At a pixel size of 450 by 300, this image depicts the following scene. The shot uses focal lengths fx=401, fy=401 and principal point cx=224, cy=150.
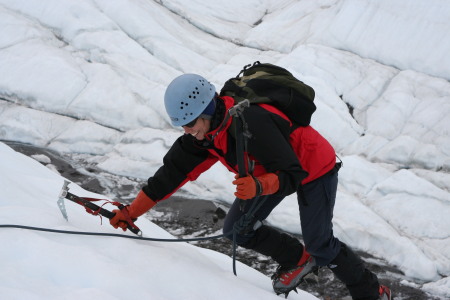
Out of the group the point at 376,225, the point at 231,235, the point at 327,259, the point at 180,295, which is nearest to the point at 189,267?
the point at 180,295

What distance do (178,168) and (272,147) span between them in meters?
0.83

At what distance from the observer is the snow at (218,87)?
3.06 meters

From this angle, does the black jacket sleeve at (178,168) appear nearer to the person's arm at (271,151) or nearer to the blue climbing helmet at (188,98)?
the blue climbing helmet at (188,98)

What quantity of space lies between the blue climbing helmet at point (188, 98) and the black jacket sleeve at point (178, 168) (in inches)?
18.7

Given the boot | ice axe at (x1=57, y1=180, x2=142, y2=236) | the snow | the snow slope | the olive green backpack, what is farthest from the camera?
the snow

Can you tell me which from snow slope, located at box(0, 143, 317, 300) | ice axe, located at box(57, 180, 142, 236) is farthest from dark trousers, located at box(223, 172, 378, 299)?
ice axe, located at box(57, 180, 142, 236)

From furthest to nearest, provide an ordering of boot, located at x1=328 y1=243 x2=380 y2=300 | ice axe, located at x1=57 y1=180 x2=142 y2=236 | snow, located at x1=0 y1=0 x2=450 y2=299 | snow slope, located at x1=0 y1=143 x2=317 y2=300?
snow, located at x1=0 y1=0 x2=450 y2=299
boot, located at x1=328 y1=243 x2=380 y2=300
ice axe, located at x1=57 y1=180 x2=142 y2=236
snow slope, located at x1=0 y1=143 x2=317 y2=300

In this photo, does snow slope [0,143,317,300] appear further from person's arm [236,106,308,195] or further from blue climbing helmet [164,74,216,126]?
blue climbing helmet [164,74,216,126]

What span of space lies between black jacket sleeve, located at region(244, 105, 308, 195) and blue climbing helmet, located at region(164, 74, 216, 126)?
0.76 feet

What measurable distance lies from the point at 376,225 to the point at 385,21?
4.57 meters

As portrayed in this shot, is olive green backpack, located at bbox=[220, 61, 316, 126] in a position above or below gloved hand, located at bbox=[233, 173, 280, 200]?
above

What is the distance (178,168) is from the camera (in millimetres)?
2604

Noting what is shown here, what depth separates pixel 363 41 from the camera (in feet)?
25.5

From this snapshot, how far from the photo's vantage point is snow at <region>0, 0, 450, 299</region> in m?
3.06
